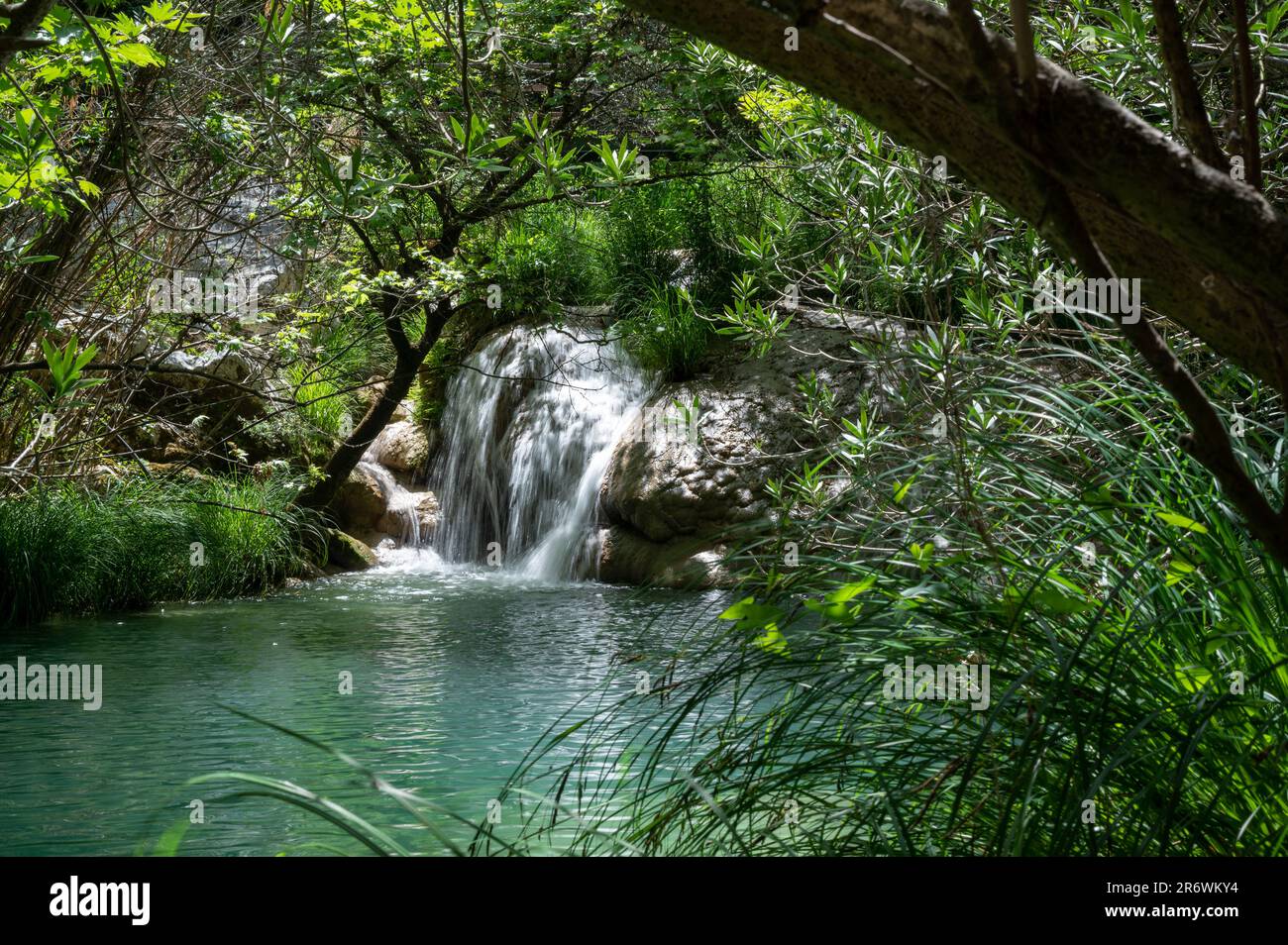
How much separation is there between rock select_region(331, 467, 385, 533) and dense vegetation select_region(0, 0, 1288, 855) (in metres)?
0.40

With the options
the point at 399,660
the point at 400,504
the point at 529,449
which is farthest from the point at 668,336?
the point at 399,660

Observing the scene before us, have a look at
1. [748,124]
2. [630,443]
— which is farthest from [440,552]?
[748,124]

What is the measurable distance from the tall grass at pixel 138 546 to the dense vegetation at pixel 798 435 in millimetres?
29

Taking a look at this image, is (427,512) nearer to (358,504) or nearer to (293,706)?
(358,504)

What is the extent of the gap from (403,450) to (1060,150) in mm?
11151

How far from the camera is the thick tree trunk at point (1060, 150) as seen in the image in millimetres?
1150

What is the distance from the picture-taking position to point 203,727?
16.3 feet

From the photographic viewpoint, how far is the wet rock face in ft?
31.0

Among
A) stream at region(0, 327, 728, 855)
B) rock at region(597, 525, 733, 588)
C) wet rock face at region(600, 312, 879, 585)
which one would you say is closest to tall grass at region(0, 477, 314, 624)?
stream at region(0, 327, 728, 855)

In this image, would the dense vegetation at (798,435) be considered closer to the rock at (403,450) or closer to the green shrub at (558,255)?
the green shrub at (558,255)

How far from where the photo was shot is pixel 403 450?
1195cm

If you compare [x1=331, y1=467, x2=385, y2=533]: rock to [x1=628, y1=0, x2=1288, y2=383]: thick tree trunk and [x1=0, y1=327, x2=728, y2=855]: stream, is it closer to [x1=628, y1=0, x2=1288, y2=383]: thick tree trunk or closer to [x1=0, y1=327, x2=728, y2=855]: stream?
[x1=0, y1=327, x2=728, y2=855]: stream
